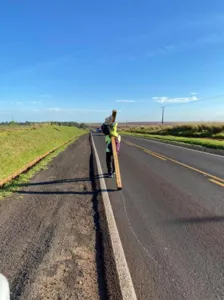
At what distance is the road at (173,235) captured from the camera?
10.9ft

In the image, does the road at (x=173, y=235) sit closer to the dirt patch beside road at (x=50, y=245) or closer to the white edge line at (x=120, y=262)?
the white edge line at (x=120, y=262)

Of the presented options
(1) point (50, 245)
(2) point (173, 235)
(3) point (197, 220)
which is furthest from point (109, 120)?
(1) point (50, 245)

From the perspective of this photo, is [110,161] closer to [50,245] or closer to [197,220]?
[197,220]

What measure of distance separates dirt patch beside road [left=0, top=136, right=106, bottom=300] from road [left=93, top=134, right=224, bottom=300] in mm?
571

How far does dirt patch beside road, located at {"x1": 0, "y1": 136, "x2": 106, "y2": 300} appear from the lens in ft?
10.6

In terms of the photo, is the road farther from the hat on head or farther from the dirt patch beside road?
the hat on head

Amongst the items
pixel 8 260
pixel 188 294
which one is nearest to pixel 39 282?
pixel 8 260

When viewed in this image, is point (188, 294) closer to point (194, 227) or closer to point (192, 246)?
point (192, 246)

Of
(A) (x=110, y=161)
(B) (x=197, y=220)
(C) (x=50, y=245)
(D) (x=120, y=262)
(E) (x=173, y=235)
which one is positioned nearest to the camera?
(D) (x=120, y=262)

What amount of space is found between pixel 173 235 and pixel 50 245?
1976 mm

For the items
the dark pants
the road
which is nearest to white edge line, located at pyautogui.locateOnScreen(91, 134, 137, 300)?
the road

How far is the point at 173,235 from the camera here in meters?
4.75

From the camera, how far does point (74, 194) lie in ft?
24.9

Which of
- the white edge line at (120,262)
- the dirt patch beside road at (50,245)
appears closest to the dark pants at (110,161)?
the dirt patch beside road at (50,245)
